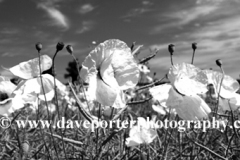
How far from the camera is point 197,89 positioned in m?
0.73

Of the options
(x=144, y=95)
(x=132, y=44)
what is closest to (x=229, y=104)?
(x=132, y=44)

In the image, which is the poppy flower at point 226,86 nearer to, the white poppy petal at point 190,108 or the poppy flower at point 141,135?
the white poppy petal at point 190,108

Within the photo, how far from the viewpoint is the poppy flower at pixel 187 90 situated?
2.40 feet

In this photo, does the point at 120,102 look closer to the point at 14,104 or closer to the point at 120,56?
the point at 120,56

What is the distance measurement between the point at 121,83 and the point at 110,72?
0.10 ft

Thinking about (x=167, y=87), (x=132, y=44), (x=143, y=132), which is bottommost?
(x=143, y=132)

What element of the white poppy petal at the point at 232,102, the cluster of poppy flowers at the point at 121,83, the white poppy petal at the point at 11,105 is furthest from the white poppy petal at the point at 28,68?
the white poppy petal at the point at 232,102

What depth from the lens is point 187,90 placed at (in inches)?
28.6

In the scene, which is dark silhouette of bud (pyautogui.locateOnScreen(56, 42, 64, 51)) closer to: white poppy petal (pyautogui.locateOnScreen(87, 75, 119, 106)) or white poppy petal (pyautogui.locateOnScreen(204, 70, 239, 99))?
white poppy petal (pyautogui.locateOnScreen(87, 75, 119, 106))

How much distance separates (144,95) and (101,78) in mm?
3935

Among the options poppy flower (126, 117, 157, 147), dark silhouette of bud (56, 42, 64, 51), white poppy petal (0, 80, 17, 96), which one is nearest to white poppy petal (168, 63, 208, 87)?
dark silhouette of bud (56, 42, 64, 51)

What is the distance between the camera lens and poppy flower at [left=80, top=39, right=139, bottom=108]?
2.02ft

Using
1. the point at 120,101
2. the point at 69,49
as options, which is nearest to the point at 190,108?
the point at 120,101

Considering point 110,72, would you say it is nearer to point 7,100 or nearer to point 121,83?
point 121,83
